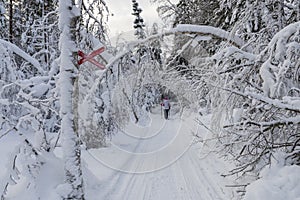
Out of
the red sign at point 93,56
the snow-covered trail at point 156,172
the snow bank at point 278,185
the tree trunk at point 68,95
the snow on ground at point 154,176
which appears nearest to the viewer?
the snow bank at point 278,185

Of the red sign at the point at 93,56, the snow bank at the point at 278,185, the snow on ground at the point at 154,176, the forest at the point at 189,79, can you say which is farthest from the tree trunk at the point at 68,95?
the snow bank at the point at 278,185

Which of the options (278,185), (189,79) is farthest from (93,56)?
(278,185)

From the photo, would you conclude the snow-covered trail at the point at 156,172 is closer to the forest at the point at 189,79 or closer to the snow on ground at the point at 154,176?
the snow on ground at the point at 154,176

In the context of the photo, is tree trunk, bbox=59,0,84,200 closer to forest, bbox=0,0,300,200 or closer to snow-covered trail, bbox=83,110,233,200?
forest, bbox=0,0,300,200

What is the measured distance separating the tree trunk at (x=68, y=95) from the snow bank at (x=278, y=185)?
337 cm

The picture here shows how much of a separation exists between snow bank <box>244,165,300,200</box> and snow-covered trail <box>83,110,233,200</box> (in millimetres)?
2216

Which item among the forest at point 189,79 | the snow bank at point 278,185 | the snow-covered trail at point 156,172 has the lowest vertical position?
the snow-covered trail at point 156,172

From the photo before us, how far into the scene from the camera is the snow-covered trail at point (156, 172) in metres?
7.19

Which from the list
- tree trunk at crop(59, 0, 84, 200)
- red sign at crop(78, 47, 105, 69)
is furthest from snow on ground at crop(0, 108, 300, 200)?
red sign at crop(78, 47, 105, 69)

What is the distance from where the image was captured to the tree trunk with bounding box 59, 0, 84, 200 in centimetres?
586

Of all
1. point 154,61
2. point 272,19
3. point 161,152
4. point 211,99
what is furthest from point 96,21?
point 161,152

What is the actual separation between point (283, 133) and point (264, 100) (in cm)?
110

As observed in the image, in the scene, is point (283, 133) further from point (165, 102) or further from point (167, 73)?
point (165, 102)

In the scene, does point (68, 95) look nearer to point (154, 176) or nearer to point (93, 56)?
→ point (93, 56)
